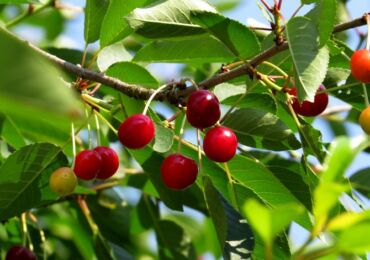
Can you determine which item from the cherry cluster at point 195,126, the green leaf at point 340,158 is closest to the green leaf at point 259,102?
the cherry cluster at point 195,126

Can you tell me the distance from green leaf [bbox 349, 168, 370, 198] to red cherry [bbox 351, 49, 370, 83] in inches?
40.1

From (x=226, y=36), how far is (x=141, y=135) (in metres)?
0.35

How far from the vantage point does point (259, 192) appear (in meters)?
2.03

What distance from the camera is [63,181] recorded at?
6.31 ft

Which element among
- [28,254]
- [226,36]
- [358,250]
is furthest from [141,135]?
[358,250]

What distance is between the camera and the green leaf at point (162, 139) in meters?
1.88

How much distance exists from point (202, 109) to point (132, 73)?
419mm

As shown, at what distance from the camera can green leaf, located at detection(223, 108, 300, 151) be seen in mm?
2035

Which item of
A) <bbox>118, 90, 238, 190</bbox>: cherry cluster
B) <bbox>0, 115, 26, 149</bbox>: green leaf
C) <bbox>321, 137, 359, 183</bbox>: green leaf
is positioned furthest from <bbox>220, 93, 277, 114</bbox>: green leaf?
<bbox>321, 137, 359, 183</bbox>: green leaf

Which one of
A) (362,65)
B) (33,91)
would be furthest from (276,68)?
(33,91)

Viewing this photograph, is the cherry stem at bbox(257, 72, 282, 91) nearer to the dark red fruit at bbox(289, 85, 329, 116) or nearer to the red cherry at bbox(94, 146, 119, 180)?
the dark red fruit at bbox(289, 85, 329, 116)

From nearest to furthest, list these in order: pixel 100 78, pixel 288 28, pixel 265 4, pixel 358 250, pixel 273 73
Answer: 1. pixel 358 250
2. pixel 288 28
3. pixel 265 4
4. pixel 100 78
5. pixel 273 73

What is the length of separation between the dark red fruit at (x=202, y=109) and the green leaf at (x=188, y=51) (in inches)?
12.8

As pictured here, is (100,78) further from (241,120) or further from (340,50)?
(340,50)
